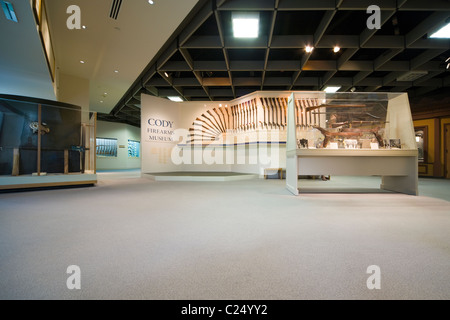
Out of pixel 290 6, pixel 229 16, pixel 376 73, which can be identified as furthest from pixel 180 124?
pixel 376 73

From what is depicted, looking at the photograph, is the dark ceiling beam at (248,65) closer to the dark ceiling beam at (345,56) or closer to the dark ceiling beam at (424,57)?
the dark ceiling beam at (345,56)

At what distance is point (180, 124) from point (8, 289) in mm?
8992

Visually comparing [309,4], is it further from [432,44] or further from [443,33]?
[432,44]

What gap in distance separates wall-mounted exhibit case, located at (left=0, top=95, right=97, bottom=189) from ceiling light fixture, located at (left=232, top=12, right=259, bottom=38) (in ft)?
14.9

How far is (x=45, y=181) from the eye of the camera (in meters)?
4.86

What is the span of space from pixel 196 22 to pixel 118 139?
1297 centimetres

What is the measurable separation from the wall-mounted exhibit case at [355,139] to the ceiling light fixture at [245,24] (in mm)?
1851

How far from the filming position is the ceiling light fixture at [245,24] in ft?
14.6

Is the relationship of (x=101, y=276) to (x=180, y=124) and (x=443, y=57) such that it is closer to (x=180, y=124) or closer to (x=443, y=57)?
(x=180, y=124)

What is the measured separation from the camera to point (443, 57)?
625cm

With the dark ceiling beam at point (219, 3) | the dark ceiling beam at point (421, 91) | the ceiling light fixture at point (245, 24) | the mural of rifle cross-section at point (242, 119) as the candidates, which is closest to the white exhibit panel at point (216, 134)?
the mural of rifle cross-section at point (242, 119)

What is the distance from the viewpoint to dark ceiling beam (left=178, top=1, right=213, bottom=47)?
4.29 metres

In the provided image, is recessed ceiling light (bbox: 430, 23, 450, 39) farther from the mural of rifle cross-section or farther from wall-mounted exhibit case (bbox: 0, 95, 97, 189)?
wall-mounted exhibit case (bbox: 0, 95, 97, 189)

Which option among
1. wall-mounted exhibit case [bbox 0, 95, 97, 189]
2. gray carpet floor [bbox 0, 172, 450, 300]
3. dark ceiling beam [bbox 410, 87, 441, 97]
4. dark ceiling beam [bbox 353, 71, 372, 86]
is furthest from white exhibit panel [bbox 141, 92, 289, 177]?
dark ceiling beam [bbox 410, 87, 441, 97]
